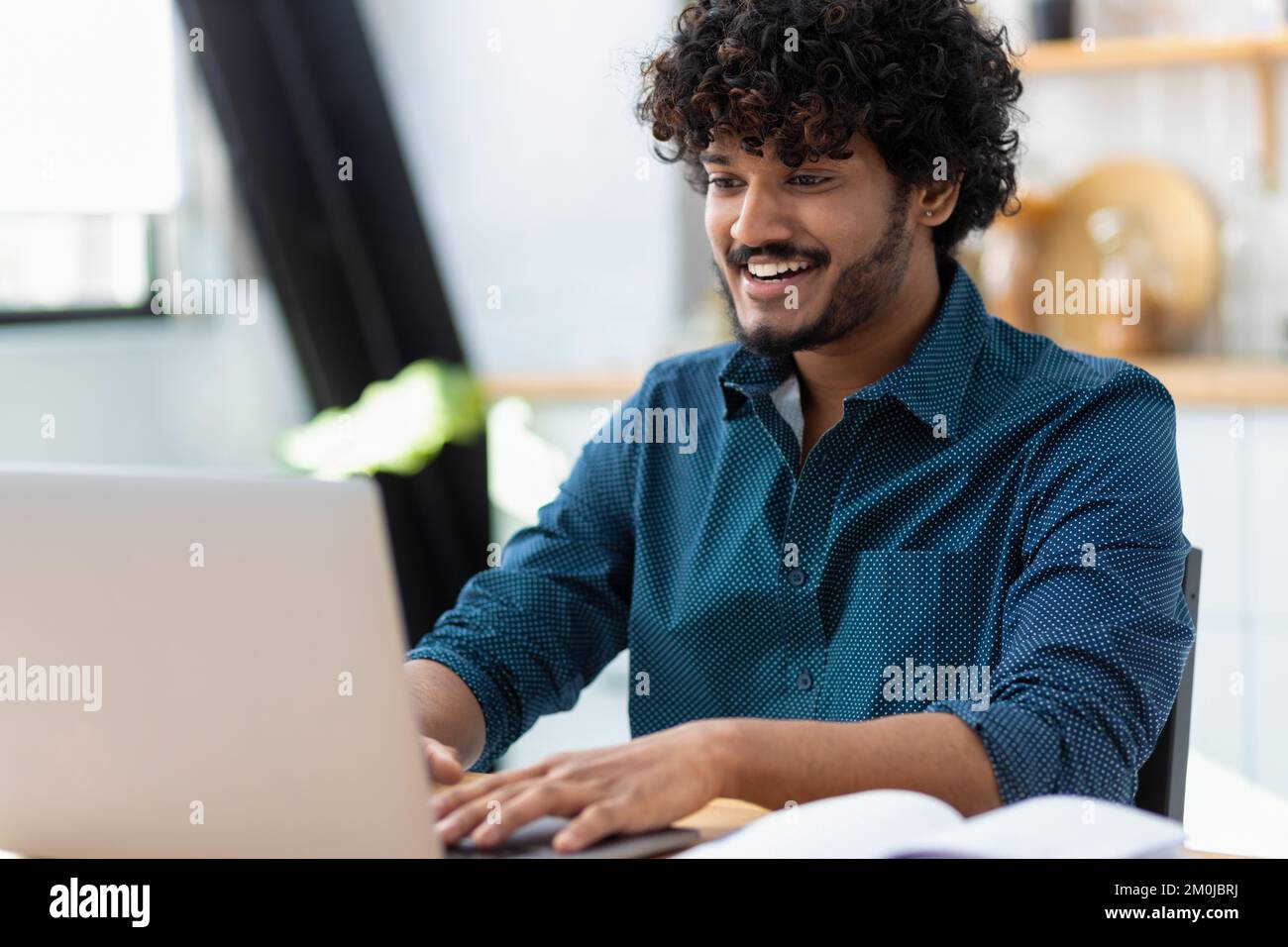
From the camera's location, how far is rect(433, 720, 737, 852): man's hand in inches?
42.5

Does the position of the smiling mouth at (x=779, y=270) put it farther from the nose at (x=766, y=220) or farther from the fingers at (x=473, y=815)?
the fingers at (x=473, y=815)

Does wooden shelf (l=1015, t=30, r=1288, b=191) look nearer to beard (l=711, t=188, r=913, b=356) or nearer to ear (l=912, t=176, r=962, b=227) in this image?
ear (l=912, t=176, r=962, b=227)

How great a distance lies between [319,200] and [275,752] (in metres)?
2.75

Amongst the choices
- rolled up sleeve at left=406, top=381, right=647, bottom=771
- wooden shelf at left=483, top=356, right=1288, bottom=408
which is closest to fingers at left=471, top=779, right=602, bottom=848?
rolled up sleeve at left=406, top=381, right=647, bottom=771

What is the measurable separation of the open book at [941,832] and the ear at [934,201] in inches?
33.7

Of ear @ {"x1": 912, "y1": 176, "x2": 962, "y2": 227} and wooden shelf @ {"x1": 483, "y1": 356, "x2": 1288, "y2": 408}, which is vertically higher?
ear @ {"x1": 912, "y1": 176, "x2": 962, "y2": 227}

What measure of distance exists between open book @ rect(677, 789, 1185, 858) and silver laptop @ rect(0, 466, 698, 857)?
23 cm

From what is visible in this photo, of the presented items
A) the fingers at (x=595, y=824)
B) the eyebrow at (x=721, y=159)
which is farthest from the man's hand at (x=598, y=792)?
the eyebrow at (x=721, y=159)

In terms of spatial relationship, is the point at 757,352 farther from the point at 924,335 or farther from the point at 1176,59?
the point at 1176,59

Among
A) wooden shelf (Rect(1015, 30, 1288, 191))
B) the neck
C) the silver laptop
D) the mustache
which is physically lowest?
the silver laptop

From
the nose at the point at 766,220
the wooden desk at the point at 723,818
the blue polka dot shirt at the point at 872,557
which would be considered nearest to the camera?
the wooden desk at the point at 723,818

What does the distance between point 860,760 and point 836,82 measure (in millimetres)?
732

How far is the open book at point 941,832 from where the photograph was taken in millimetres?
961

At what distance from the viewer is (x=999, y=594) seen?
1523mm
